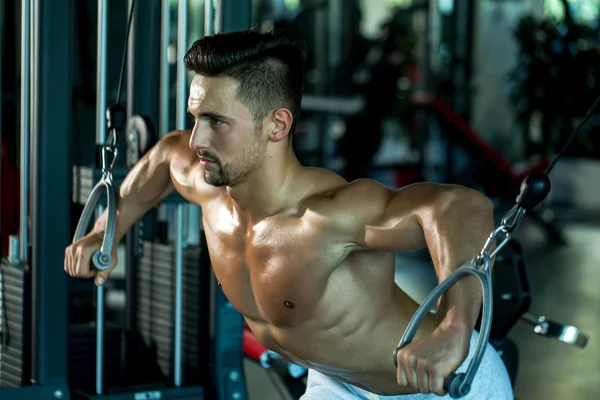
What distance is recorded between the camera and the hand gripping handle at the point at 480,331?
49.3 inches

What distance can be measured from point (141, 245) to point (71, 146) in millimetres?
398

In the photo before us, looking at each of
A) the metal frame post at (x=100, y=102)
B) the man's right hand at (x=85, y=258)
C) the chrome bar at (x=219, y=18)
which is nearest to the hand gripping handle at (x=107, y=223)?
the man's right hand at (x=85, y=258)

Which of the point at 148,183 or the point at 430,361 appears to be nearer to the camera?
Result: the point at 430,361

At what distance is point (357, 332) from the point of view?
5.64ft

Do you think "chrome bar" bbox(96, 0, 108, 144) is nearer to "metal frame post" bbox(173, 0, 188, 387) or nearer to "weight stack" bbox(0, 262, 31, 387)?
"metal frame post" bbox(173, 0, 188, 387)

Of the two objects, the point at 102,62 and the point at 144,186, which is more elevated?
the point at 102,62

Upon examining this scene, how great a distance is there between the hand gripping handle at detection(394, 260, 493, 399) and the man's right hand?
2.67ft

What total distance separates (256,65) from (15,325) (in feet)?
4.20

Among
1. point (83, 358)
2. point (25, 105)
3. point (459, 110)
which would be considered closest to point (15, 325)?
point (83, 358)

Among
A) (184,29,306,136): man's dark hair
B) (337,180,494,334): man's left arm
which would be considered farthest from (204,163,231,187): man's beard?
(337,180,494,334): man's left arm

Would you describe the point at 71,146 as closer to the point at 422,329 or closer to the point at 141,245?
the point at 141,245

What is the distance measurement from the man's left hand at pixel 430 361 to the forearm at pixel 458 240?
5 cm

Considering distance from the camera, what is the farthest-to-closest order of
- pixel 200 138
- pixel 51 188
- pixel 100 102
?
1. pixel 100 102
2. pixel 51 188
3. pixel 200 138

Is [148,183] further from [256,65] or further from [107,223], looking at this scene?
[256,65]
